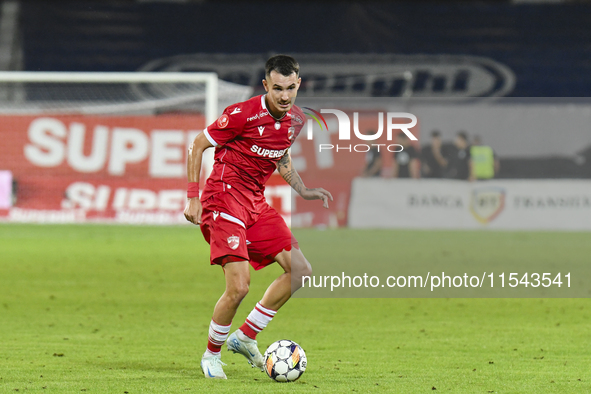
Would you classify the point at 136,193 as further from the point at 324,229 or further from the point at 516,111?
the point at 516,111

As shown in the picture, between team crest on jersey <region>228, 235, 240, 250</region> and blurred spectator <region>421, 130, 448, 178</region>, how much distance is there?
1264cm

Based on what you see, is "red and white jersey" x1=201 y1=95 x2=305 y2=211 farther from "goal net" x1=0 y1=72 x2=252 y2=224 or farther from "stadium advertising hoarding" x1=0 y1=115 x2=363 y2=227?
"stadium advertising hoarding" x1=0 y1=115 x2=363 y2=227

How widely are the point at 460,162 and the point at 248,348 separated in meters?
13.1

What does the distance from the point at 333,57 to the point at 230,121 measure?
22.5 meters

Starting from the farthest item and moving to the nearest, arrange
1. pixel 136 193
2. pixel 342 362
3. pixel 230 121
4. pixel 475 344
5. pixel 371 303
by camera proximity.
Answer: pixel 136 193
pixel 371 303
pixel 475 344
pixel 342 362
pixel 230 121

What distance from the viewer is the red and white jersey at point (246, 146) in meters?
4.93

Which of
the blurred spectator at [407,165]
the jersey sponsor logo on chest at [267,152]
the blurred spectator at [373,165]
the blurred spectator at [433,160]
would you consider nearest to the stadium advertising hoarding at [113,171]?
the blurred spectator at [373,165]

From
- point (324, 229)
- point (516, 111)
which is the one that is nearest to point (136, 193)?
point (324, 229)

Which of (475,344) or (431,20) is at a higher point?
(431,20)

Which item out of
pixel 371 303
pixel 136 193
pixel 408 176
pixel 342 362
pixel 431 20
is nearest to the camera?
pixel 342 362

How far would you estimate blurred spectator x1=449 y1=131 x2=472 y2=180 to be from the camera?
681 inches

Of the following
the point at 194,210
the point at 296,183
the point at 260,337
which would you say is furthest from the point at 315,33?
the point at 194,210

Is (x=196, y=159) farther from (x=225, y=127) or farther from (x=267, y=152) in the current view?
(x=267, y=152)

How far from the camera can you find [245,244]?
16.2ft
